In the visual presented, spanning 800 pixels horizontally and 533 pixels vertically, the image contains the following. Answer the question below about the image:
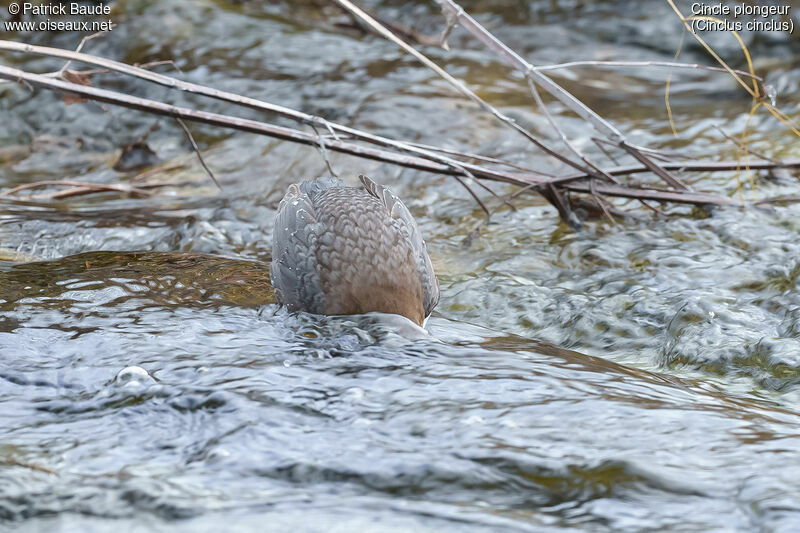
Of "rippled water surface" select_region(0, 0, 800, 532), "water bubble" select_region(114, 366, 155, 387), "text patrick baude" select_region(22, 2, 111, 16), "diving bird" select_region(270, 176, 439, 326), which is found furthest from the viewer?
"text patrick baude" select_region(22, 2, 111, 16)

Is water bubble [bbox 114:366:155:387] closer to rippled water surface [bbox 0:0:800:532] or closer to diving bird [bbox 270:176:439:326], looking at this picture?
rippled water surface [bbox 0:0:800:532]

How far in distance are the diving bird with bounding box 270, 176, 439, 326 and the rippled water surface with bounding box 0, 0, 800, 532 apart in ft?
0.34

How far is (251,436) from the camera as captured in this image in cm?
254

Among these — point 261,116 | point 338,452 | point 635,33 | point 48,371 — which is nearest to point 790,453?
point 338,452

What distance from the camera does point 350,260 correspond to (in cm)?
354

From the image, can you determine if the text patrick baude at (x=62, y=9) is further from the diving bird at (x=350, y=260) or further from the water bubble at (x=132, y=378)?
the water bubble at (x=132, y=378)

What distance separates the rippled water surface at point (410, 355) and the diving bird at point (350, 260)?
0.10m

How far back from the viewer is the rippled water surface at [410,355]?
226 cm

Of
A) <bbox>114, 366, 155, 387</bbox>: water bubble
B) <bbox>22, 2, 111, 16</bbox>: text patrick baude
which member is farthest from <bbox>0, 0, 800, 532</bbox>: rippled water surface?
<bbox>22, 2, 111, 16</bbox>: text patrick baude

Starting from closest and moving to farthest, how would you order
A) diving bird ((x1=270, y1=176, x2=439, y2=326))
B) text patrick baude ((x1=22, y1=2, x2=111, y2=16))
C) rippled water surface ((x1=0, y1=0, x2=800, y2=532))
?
rippled water surface ((x1=0, y1=0, x2=800, y2=532)) → diving bird ((x1=270, y1=176, x2=439, y2=326)) → text patrick baude ((x1=22, y1=2, x2=111, y2=16))

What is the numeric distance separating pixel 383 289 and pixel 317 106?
3.85 m

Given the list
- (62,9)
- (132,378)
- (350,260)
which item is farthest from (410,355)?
(62,9)

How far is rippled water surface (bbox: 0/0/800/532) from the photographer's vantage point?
226cm

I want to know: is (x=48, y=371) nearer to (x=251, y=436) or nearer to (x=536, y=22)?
(x=251, y=436)
